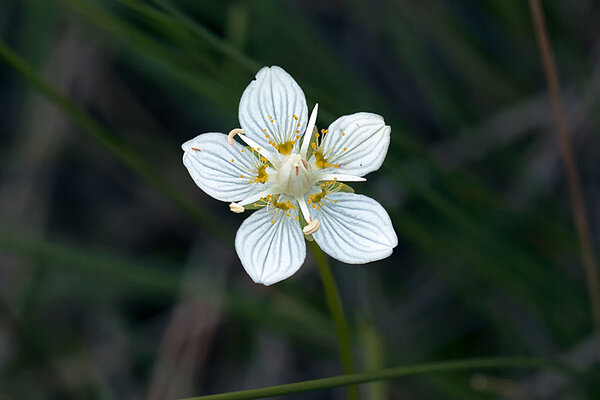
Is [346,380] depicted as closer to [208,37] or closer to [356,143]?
[356,143]

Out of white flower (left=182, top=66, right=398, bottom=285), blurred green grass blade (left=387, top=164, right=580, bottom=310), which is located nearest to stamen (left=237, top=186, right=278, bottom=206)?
white flower (left=182, top=66, right=398, bottom=285)

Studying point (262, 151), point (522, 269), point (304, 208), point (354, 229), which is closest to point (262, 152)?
point (262, 151)

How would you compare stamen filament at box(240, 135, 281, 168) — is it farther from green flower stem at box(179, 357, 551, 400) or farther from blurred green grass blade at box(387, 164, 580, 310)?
blurred green grass blade at box(387, 164, 580, 310)

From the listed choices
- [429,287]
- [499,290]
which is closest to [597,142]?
[499,290]

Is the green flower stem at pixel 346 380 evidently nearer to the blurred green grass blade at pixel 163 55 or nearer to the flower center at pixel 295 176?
the flower center at pixel 295 176

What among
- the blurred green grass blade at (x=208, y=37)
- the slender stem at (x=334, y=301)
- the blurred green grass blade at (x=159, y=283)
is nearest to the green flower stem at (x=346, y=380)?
the slender stem at (x=334, y=301)

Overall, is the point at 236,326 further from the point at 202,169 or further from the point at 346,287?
the point at 202,169
